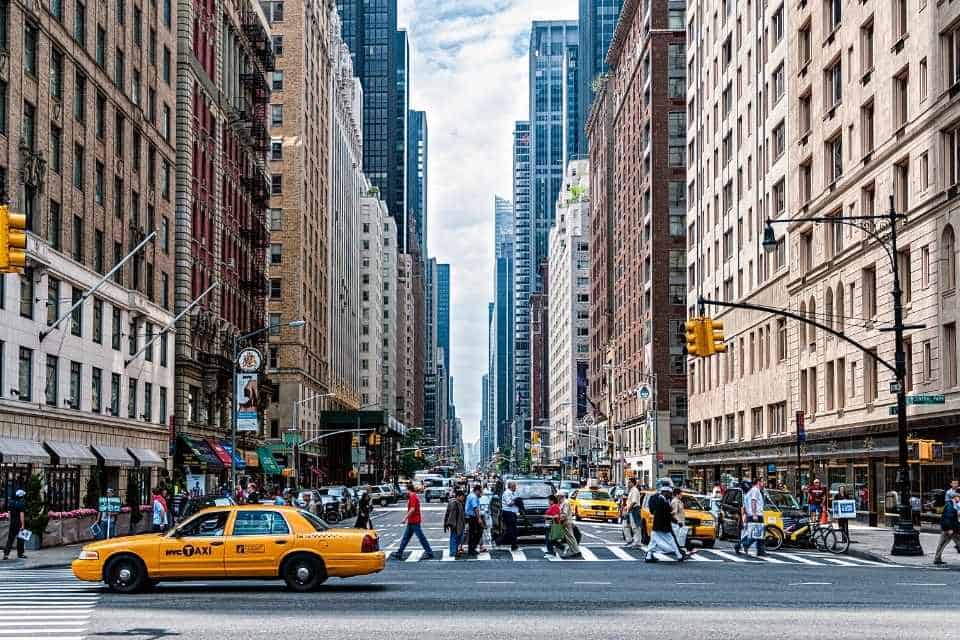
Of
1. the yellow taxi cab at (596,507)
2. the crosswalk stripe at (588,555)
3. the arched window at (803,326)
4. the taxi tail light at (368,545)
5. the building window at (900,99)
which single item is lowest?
the yellow taxi cab at (596,507)

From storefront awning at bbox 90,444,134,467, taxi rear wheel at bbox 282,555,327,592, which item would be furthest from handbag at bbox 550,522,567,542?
storefront awning at bbox 90,444,134,467

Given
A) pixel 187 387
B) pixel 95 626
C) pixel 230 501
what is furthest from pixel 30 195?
pixel 95 626

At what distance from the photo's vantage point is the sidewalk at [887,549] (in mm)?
31970

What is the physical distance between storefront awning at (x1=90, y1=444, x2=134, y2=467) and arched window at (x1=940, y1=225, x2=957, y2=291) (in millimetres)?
32658

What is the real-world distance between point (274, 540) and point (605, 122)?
13151 centimetres

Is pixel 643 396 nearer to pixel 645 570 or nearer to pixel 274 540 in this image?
pixel 645 570

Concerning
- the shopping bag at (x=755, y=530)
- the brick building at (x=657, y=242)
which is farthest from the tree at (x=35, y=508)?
the brick building at (x=657, y=242)

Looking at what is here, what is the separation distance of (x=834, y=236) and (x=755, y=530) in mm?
27098

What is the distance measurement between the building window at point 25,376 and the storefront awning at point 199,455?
21.6 m

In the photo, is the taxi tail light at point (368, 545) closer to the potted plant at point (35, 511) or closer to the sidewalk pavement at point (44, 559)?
the sidewalk pavement at point (44, 559)

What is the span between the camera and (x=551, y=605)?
20344mm

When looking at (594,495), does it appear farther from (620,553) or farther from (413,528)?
(413,528)

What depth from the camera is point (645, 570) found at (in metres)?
28.6

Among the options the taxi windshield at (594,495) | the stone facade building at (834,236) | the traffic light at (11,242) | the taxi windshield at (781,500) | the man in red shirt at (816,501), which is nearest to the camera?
the traffic light at (11,242)
